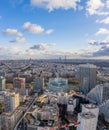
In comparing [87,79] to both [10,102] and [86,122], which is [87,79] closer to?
[10,102]

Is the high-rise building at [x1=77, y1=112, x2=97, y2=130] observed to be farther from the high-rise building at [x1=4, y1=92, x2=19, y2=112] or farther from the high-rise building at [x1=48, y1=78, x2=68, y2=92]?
the high-rise building at [x1=48, y1=78, x2=68, y2=92]

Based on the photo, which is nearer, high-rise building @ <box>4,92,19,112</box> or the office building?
the office building

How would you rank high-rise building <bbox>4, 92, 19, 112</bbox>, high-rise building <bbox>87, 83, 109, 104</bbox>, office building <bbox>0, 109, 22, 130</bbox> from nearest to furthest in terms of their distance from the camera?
office building <bbox>0, 109, 22, 130</bbox>, high-rise building <bbox>4, 92, 19, 112</bbox>, high-rise building <bbox>87, 83, 109, 104</bbox>

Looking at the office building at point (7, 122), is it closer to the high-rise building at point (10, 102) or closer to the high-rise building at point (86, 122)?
the high-rise building at point (10, 102)

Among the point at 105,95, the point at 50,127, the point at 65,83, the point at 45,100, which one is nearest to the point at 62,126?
the point at 50,127

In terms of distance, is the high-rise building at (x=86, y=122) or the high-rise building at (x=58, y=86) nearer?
the high-rise building at (x=86, y=122)

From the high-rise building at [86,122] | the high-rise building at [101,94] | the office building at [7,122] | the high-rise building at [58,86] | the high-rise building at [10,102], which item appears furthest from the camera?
the high-rise building at [58,86]

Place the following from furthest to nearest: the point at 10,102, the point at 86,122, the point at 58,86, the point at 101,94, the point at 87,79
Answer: the point at 87,79 < the point at 58,86 < the point at 101,94 < the point at 10,102 < the point at 86,122

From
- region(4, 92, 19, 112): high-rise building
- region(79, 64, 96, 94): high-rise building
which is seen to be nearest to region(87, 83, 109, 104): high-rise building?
region(79, 64, 96, 94): high-rise building

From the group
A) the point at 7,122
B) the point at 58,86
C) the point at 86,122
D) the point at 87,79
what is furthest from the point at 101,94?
the point at 7,122

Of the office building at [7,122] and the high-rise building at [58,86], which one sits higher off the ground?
the high-rise building at [58,86]

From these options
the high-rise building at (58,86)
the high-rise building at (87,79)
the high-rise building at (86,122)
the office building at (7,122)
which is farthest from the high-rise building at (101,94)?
the office building at (7,122)
